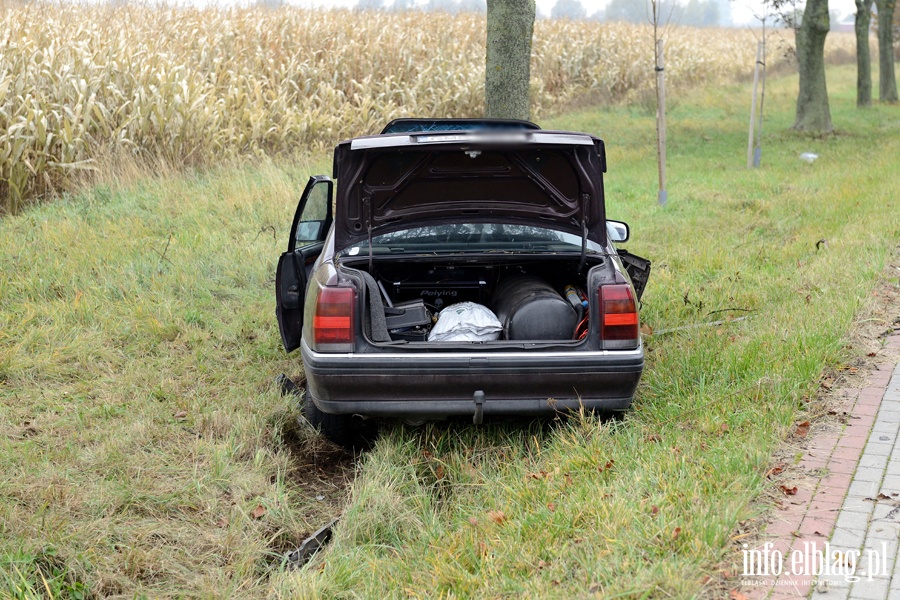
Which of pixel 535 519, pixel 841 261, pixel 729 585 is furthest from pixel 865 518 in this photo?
pixel 841 261

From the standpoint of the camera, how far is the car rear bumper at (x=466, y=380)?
4453 mm

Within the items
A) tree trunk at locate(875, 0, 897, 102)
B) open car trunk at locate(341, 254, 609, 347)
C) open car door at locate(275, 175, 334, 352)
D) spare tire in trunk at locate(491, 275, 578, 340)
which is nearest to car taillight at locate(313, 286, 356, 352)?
open car trunk at locate(341, 254, 609, 347)

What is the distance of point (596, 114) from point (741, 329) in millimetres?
17387

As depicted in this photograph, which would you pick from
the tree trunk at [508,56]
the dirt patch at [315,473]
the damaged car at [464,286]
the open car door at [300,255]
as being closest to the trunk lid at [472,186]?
the damaged car at [464,286]

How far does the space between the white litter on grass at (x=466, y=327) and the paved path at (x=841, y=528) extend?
1.76m

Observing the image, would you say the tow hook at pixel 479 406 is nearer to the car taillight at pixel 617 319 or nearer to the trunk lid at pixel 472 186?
the car taillight at pixel 617 319

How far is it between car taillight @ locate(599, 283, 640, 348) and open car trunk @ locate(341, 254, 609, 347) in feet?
0.56

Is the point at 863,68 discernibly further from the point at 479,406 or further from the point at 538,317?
the point at 479,406

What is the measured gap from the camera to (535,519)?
3.81 metres

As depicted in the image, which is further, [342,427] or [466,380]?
[342,427]

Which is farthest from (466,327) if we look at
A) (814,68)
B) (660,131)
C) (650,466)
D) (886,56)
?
(886,56)

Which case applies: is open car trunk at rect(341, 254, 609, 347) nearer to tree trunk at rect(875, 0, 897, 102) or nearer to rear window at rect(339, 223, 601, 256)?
rear window at rect(339, 223, 601, 256)

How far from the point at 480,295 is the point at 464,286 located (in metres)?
0.14

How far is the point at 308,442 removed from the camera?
537 centimetres
